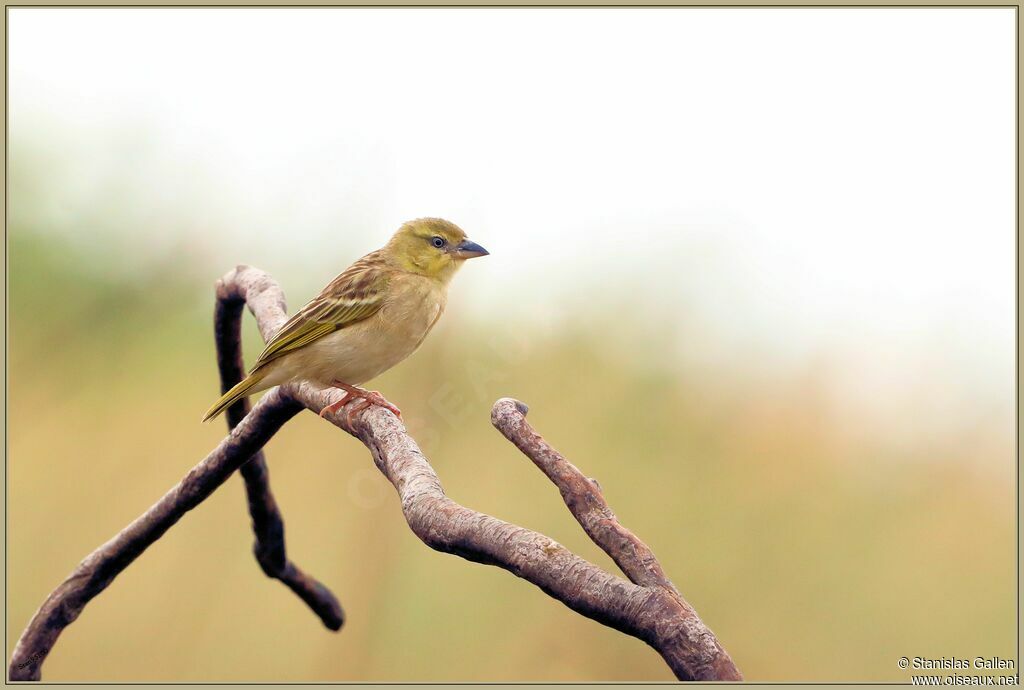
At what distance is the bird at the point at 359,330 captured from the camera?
8.09 ft

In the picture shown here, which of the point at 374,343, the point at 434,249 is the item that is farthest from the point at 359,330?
the point at 434,249

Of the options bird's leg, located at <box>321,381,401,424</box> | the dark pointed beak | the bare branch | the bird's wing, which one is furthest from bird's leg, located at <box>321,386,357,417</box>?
the dark pointed beak

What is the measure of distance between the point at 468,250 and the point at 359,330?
17.4 inches

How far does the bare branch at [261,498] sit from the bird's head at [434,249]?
0.41m

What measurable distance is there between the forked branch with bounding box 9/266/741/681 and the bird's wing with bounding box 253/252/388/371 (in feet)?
0.36

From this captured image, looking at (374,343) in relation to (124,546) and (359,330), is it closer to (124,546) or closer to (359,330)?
(359,330)

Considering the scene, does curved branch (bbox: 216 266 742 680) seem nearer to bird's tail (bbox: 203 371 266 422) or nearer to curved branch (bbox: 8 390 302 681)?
curved branch (bbox: 8 390 302 681)

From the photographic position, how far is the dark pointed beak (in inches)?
108

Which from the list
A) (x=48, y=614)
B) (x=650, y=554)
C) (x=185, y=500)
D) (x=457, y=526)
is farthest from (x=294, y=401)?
(x=650, y=554)

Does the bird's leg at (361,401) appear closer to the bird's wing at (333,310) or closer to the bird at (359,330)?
the bird at (359,330)

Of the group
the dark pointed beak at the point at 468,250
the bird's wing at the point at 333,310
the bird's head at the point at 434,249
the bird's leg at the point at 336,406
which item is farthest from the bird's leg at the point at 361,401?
the dark pointed beak at the point at 468,250

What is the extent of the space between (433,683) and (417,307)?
106 cm

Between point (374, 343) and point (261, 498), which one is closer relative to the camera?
point (374, 343)

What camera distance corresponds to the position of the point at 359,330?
2.50 m
